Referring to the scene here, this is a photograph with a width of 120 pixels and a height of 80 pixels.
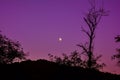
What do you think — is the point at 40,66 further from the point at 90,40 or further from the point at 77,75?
the point at 90,40

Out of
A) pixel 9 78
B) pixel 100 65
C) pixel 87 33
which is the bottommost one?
pixel 9 78

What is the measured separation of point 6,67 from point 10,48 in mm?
21521

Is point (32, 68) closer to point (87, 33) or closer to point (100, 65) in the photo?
point (87, 33)

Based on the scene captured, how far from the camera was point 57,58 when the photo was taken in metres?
60.0

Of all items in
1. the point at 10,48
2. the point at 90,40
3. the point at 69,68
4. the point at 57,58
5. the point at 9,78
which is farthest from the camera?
the point at 57,58

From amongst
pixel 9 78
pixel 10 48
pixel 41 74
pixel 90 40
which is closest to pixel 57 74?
pixel 41 74

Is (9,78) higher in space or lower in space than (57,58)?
Answer: lower

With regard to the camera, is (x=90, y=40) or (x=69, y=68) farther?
(x=90, y=40)

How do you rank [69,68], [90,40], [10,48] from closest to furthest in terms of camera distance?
[69,68]
[90,40]
[10,48]

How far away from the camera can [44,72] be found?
33.0 meters

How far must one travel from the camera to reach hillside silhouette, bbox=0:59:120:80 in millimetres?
31500

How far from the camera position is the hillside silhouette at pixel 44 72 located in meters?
31.5

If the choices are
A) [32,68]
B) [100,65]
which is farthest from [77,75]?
[100,65]

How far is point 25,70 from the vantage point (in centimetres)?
3278
